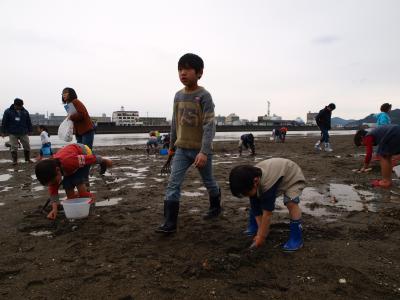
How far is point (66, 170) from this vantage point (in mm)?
3922

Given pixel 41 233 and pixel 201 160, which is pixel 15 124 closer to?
pixel 41 233

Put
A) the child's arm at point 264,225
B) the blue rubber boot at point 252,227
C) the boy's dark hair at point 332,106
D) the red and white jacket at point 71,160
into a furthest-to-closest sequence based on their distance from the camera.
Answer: the boy's dark hair at point 332,106 → the red and white jacket at point 71,160 → the blue rubber boot at point 252,227 → the child's arm at point 264,225

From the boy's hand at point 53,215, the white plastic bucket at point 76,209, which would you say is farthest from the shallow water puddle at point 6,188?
the white plastic bucket at point 76,209

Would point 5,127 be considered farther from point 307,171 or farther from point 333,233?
point 333,233

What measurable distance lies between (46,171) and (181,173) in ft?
4.98

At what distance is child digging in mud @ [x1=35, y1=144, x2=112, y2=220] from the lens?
3561 millimetres

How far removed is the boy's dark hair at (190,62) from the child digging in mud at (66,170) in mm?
1765

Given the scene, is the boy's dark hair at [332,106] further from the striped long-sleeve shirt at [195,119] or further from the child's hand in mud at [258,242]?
the child's hand in mud at [258,242]

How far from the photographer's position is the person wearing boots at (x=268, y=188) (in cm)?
281

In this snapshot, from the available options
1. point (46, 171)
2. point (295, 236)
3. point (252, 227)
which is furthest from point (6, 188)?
point (295, 236)

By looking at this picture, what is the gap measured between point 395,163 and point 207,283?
5.91m

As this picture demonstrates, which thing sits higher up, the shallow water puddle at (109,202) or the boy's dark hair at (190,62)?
the boy's dark hair at (190,62)

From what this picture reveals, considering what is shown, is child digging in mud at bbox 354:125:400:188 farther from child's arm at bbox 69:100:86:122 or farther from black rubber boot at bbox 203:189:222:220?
child's arm at bbox 69:100:86:122

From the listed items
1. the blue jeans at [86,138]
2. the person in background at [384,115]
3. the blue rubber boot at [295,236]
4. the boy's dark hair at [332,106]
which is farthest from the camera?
the boy's dark hair at [332,106]
